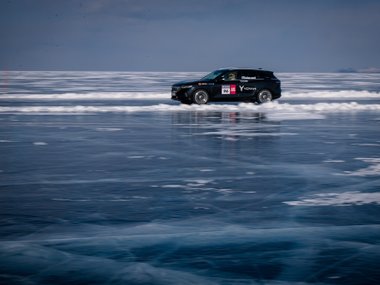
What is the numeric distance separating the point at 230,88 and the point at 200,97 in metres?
1.47

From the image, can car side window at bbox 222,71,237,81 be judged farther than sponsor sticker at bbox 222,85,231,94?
Yes

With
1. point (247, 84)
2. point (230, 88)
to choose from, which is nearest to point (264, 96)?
point (247, 84)

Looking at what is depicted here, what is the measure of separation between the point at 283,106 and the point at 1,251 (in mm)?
24229

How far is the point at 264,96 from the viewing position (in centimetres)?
3105

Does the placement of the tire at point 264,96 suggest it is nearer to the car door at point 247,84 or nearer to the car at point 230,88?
the car at point 230,88

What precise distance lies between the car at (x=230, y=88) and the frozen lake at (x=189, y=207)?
37.5 feet

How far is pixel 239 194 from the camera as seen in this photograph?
374 inches

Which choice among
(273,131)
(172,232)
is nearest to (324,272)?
(172,232)

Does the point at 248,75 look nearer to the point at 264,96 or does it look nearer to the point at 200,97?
the point at 264,96

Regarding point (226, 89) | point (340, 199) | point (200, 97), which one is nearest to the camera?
point (340, 199)

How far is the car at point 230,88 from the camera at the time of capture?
2973cm

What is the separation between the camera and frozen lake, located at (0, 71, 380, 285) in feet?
19.3

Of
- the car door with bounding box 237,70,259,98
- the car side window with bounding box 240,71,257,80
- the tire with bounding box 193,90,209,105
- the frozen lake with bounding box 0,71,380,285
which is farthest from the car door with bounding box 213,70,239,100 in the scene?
the frozen lake with bounding box 0,71,380,285

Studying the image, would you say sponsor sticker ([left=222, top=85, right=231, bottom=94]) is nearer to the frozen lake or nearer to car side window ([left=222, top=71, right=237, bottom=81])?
car side window ([left=222, top=71, right=237, bottom=81])
